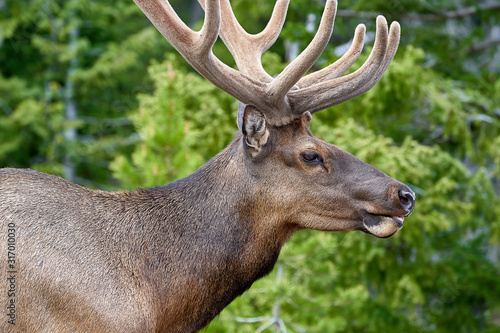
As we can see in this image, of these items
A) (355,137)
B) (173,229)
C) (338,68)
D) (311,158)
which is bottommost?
(355,137)

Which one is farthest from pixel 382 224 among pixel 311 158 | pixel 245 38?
pixel 245 38

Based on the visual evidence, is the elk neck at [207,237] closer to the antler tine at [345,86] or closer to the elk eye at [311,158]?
the elk eye at [311,158]

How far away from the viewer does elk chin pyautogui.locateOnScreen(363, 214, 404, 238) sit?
4.40 meters

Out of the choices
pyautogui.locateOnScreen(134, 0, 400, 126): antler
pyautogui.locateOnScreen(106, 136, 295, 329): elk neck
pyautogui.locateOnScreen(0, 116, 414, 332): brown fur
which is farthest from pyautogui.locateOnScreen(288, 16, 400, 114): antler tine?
pyautogui.locateOnScreen(106, 136, 295, 329): elk neck

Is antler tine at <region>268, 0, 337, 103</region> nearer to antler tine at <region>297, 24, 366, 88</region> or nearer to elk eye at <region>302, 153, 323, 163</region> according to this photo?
elk eye at <region>302, 153, 323, 163</region>

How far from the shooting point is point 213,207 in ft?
14.7

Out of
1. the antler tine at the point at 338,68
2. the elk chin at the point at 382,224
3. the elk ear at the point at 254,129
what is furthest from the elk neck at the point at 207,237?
the antler tine at the point at 338,68

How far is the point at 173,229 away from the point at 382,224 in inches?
54.1

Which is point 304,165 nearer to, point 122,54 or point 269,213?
point 269,213

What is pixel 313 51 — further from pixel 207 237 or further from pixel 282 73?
pixel 207 237

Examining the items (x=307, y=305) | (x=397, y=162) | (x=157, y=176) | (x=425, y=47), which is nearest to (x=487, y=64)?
(x=425, y=47)

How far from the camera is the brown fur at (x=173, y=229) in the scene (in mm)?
3807

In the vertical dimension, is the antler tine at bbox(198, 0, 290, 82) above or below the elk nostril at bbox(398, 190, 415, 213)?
above

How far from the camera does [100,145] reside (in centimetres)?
1636
